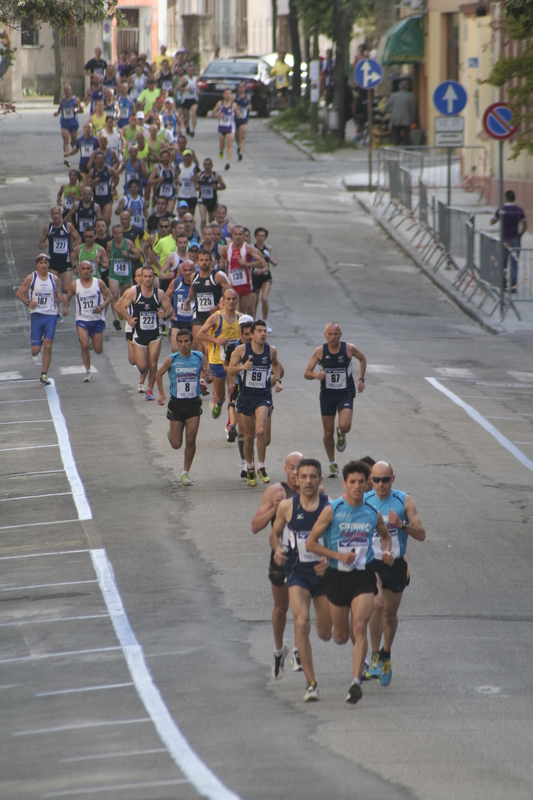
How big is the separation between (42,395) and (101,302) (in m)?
1.62

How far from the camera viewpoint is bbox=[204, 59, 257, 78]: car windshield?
49938 millimetres

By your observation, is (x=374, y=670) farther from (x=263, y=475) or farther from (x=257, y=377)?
(x=257, y=377)

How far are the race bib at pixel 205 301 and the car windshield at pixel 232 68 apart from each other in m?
31.8

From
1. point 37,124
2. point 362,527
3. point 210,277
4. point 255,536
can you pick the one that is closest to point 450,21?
point 37,124

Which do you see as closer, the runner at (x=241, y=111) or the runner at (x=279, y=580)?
the runner at (x=279, y=580)

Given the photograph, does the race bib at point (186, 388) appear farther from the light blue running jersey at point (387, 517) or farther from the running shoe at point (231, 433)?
the light blue running jersey at point (387, 517)

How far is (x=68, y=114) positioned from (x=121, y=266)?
600 inches

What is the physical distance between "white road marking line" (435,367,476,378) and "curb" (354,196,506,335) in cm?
321

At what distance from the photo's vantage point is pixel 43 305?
65.2 feet

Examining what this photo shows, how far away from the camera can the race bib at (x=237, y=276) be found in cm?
2216

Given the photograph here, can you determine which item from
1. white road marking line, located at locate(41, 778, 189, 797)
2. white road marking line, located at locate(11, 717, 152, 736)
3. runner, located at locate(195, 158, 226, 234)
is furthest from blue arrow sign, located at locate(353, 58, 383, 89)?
white road marking line, located at locate(41, 778, 189, 797)

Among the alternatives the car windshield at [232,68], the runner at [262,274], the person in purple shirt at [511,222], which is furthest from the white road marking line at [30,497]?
the car windshield at [232,68]

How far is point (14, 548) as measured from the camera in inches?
514

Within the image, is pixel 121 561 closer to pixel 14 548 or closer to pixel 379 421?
pixel 14 548
